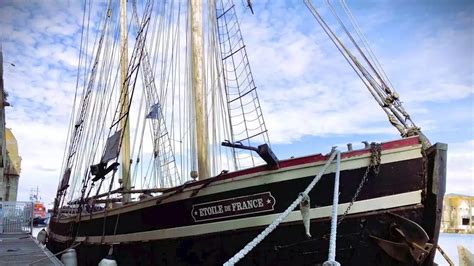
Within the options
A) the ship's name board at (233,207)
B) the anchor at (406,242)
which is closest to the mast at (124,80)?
the ship's name board at (233,207)

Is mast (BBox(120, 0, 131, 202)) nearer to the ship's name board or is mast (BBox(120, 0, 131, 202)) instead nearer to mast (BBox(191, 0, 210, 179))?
mast (BBox(191, 0, 210, 179))

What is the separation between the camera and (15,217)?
19250 millimetres

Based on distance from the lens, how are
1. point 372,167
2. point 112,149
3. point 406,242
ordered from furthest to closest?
point 112,149 < point 372,167 < point 406,242

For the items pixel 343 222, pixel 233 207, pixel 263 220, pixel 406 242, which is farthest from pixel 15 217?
pixel 406 242

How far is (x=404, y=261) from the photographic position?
18.0 ft

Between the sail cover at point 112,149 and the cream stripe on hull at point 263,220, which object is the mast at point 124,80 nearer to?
the sail cover at point 112,149

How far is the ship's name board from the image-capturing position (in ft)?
19.9

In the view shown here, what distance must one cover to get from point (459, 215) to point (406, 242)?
65724 millimetres

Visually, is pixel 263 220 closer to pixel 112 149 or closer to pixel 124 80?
pixel 112 149

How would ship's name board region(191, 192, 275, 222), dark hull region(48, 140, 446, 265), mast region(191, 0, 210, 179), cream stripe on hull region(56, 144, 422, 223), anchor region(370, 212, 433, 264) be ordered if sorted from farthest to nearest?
1. mast region(191, 0, 210, 179)
2. ship's name board region(191, 192, 275, 222)
3. cream stripe on hull region(56, 144, 422, 223)
4. dark hull region(48, 140, 446, 265)
5. anchor region(370, 212, 433, 264)

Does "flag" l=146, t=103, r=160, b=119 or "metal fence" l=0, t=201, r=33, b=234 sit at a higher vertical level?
"flag" l=146, t=103, r=160, b=119

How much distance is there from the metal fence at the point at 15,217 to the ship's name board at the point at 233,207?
15255mm

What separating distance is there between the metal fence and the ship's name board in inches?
601

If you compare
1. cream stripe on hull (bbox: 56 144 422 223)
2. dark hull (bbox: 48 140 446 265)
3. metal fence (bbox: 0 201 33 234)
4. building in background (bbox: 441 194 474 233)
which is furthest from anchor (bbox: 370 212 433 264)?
building in background (bbox: 441 194 474 233)
